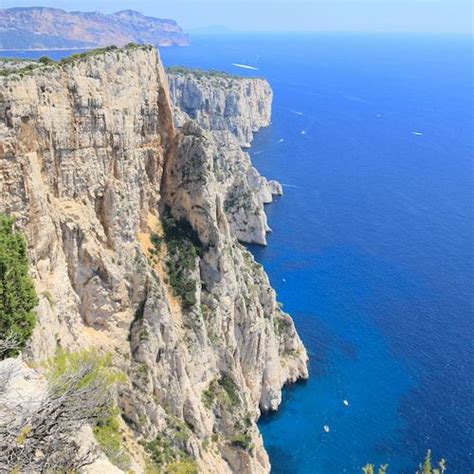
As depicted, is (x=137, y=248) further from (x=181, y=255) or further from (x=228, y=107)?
(x=228, y=107)

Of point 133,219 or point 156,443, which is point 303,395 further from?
point 133,219

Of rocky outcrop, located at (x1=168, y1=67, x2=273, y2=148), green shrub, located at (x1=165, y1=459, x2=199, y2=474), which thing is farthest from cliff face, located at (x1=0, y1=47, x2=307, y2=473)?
rocky outcrop, located at (x1=168, y1=67, x2=273, y2=148)

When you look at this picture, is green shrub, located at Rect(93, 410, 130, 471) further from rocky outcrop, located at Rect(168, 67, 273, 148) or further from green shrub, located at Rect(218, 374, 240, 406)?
rocky outcrop, located at Rect(168, 67, 273, 148)

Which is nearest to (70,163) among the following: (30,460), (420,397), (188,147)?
(188,147)

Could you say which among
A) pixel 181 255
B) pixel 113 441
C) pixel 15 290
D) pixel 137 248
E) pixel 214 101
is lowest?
pixel 214 101

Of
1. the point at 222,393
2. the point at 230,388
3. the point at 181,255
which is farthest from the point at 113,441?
the point at 181,255

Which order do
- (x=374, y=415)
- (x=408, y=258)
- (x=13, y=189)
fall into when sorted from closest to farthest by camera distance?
(x=13, y=189), (x=374, y=415), (x=408, y=258)
